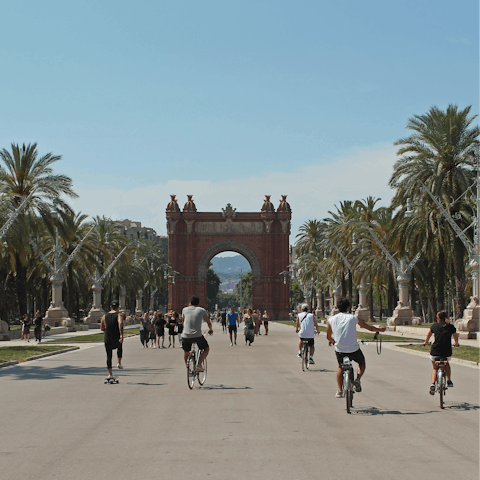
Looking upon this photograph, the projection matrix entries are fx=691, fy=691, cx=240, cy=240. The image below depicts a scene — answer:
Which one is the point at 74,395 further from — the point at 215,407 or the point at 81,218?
the point at 81,218

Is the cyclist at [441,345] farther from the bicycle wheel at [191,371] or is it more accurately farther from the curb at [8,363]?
the curb at [8,363]

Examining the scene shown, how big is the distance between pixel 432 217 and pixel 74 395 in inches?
1064

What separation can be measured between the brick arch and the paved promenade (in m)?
77.0

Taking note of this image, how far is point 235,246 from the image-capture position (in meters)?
93.2

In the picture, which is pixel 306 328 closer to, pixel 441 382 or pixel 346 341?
pixel 441 382

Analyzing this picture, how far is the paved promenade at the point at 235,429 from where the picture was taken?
6.57 m

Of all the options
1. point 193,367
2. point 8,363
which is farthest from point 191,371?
point 8,363

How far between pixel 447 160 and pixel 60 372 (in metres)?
24.0

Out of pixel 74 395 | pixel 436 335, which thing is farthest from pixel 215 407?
pixel 436 335

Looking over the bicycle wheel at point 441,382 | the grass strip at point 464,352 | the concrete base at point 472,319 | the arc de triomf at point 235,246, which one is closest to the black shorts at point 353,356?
the bicycle wheel at point 441,382

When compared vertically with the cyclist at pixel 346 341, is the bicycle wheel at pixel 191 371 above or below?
below

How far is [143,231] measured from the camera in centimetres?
17050

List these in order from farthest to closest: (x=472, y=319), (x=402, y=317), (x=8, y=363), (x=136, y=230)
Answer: (x=136, y=230) < (x=402, y=317) < (x=472, y=319) < (x=8, y=363)

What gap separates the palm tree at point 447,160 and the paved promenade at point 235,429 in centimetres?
1983
